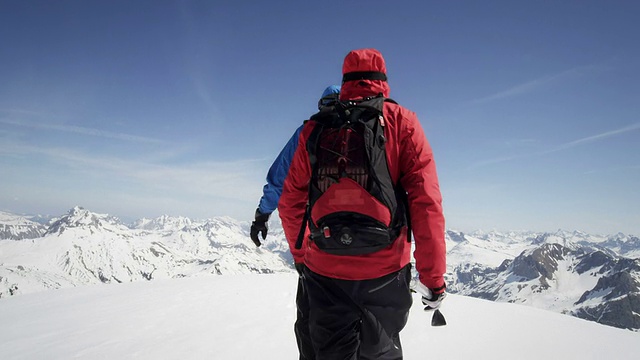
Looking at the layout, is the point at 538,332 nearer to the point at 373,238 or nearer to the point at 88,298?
the point at 373,238

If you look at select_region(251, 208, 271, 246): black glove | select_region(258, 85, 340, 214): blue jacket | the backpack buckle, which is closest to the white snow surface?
select_region(251, 208, 271, 246): black glove

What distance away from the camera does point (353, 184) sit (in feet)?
8.84

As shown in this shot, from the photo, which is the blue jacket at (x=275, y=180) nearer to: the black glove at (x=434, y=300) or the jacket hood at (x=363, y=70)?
the jacket hood at (x=363, y=70)

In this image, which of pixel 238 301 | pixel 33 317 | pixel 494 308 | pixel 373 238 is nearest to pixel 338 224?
pixel 373 238

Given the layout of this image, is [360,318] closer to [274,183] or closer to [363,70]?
[274,183]

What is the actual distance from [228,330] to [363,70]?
19.1ft

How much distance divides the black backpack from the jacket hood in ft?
0.72

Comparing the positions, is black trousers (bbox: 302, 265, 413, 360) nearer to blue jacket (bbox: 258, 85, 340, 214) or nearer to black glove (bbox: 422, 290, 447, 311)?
black glove (bbox: 422, 290, 447, 311)

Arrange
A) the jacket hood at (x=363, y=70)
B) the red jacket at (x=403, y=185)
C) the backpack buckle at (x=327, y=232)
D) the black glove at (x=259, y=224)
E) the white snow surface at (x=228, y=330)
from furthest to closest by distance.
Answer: the white snow surface at (x=228, y=330) → the black glove at (x=259, y=224) → the jacket hood at (x=363, y=70) → the backpack buckle at (x=327, y=232) → the red jacket at (x=403, y=185)

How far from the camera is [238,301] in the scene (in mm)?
8609

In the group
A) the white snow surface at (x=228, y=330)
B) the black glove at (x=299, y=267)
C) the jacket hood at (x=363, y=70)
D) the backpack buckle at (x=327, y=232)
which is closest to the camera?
the backpack buckle at (x=327, y=232)

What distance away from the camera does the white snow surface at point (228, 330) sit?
5668mm

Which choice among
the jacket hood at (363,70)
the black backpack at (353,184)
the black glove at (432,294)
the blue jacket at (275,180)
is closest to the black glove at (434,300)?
the black glove at (432,294)

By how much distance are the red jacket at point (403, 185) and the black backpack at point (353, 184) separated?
11 cm
